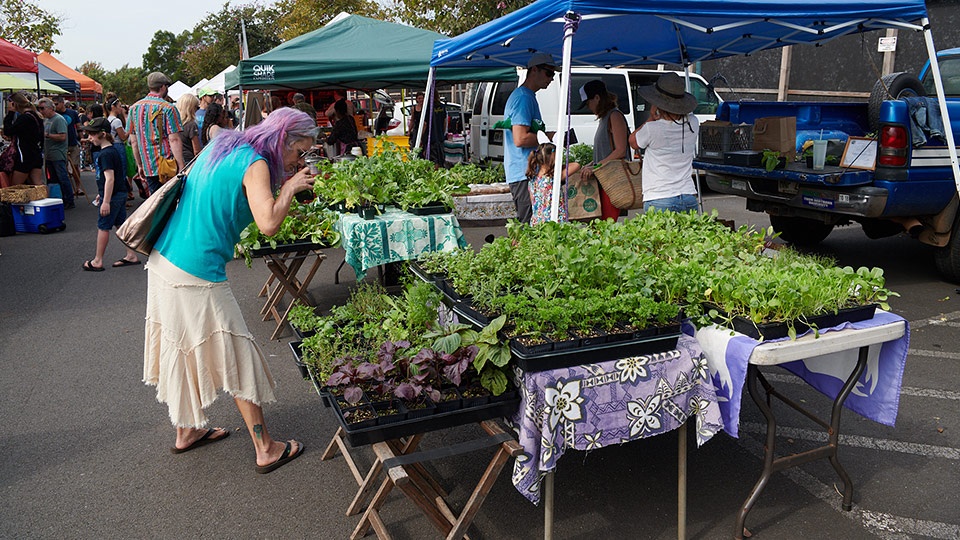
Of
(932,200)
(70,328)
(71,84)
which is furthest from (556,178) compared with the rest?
(71,84)

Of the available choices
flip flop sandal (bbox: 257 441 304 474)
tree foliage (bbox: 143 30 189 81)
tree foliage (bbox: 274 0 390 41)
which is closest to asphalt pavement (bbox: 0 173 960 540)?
flip flop sandal (bbox: 257 441 304 474)

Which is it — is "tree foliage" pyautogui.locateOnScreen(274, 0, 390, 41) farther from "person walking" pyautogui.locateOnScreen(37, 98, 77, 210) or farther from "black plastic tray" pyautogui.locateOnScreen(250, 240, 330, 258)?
"black plastic tray" pyautogui.locateOnScreen(250, 240, 330, 258)

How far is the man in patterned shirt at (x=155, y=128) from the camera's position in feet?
26.3

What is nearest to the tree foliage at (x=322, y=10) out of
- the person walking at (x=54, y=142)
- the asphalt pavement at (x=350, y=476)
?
the person walking at (x=54, y=142)

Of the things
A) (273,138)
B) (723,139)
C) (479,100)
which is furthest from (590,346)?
(479,100)

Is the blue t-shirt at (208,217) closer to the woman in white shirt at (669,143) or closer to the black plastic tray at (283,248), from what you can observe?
the black plastic tray at (283,248)

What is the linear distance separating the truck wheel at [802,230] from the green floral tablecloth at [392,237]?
15.8ft

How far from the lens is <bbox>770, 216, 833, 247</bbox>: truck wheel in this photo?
818cm

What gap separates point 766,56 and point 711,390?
15.8 m

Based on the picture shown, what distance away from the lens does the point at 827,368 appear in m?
3.25

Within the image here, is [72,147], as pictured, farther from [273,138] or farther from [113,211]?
[273,138]

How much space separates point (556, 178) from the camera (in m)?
4.41

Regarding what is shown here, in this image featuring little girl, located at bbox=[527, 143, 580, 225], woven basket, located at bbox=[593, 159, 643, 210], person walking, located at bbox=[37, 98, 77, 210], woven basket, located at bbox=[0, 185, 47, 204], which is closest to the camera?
little girl, located at bbox=[527, 143, 580, 225]

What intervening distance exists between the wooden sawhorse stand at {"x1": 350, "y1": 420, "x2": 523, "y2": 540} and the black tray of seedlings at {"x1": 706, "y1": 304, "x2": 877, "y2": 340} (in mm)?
1025
